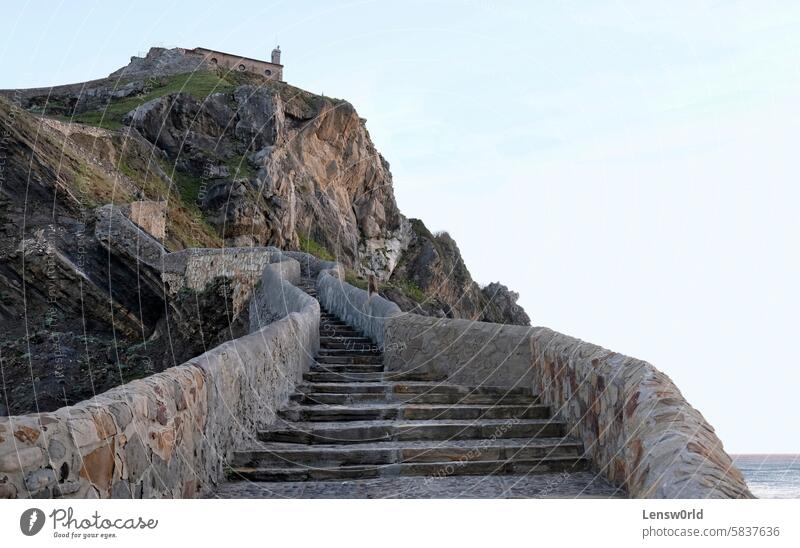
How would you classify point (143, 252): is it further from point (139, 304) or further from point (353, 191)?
point (353, 191)

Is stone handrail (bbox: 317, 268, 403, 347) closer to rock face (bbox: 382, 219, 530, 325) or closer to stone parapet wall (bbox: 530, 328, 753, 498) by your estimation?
stone parapet wall (bbox: 530, 328, 753, 498)

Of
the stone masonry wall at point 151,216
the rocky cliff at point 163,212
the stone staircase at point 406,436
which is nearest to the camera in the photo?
the stone staircase at point 406,436

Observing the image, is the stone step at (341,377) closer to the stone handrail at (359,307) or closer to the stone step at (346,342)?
the stone handrail at (359,307)

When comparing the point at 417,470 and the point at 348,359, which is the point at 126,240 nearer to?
the point at 348,359

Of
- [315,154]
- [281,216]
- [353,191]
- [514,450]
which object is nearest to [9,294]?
[281,216]

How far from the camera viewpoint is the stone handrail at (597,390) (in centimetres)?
336

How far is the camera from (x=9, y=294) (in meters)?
22.8

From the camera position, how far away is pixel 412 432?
6.61 m

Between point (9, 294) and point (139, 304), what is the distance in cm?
406

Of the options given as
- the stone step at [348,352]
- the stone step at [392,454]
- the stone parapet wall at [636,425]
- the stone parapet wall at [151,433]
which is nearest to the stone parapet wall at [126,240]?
the stone step at [348,352]

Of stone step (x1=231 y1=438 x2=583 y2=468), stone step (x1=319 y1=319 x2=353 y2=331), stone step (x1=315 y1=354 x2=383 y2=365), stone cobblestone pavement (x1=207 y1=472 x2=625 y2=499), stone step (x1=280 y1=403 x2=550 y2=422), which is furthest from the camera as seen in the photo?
stone step (x1=319 y1=319 x2=353 y2=331)

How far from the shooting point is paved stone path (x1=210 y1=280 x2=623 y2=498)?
16.9 feet
